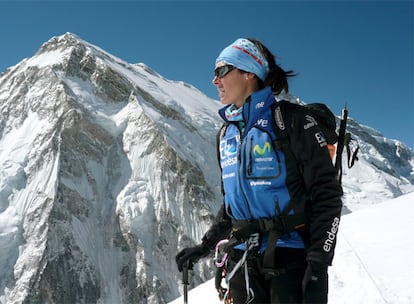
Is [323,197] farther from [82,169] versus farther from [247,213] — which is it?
[82,169]

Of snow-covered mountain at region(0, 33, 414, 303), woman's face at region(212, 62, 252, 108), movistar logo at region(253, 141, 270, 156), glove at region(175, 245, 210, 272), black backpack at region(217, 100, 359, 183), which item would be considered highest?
snow-covered mountain at region(0, 33, 414, 303)

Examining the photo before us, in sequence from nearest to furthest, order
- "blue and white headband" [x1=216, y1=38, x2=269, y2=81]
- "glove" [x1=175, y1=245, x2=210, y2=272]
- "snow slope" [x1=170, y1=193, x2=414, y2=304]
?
"blue and white headband" [x1=216, y1=38, x2=269, y2=81] < "glove" [x1=175, y1=245, x2=210, y2=272] < "snow slope" [x1=170, y1=193, x2=414, y2=304]

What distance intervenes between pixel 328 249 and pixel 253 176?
28.1 inches

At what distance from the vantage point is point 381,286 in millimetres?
5246

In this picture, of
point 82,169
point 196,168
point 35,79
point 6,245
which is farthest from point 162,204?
point 35,79

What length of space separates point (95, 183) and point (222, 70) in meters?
74.5

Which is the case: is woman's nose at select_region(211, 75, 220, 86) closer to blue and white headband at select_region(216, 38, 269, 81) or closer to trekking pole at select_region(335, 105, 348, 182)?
blue and white headband at select_region(216, 38, 269, 81)

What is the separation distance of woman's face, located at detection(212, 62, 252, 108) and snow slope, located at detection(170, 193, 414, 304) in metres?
3.28

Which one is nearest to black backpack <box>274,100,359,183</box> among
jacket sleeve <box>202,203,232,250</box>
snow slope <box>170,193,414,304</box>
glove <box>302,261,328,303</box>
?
glove <box>302,261,328,303</box>

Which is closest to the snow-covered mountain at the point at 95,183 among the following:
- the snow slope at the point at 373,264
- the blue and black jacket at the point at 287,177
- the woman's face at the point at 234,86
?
the snow slope at the point at 373,264

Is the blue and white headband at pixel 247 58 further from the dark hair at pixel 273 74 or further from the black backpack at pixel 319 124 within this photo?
the black backpack at pixel 319 124

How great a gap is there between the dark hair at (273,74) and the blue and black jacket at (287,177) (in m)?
0.27

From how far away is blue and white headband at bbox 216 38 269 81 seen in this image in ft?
10.9

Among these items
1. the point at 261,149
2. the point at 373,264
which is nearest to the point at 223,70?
the point at 261,149
